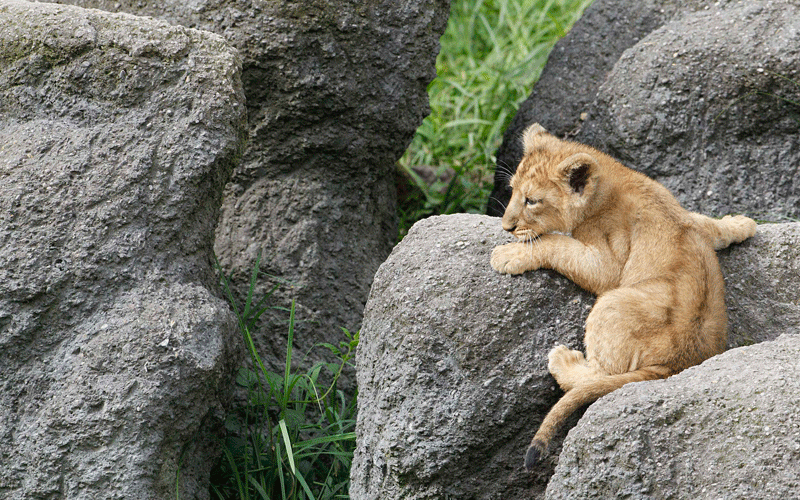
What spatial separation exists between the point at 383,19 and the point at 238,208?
1632 mm

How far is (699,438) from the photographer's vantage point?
10.7 ft

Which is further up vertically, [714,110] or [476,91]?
[714,110]

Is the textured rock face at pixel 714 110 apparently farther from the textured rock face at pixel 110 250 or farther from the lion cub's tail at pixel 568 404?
the textured rock face at pixel 110 250

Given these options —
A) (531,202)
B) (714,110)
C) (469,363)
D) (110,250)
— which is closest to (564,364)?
(469,363)

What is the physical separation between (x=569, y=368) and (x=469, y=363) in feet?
1.50

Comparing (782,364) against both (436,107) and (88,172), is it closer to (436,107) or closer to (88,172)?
(88,172)

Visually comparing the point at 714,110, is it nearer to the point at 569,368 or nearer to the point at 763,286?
the point at 763,286

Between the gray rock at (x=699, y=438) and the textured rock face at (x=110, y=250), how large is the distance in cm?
193

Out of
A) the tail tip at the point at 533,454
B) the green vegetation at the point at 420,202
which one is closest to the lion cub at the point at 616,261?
the tail tip at the point at 533,454

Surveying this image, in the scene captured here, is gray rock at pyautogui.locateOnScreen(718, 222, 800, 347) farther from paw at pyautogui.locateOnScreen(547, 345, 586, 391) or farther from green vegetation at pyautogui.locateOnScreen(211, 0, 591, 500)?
green vegetation at pyautogui.locateOnScreen(211, 0, 591, 500)

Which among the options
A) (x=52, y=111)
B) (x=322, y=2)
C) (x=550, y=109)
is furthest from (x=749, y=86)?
(x=52, y=111)

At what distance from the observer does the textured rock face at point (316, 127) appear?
5.51 meters

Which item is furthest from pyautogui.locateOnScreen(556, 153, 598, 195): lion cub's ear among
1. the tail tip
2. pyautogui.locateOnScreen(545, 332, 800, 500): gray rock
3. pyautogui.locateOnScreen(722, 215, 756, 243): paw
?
the tail tip

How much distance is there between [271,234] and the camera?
5887 mm
